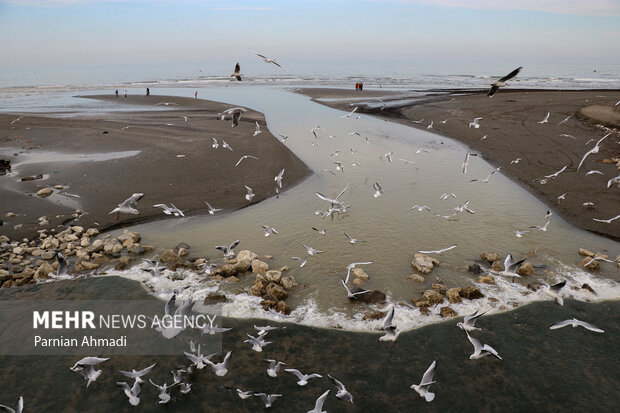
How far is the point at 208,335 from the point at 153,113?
110ft

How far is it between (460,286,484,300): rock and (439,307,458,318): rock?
786 mm

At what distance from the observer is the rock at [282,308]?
874cm

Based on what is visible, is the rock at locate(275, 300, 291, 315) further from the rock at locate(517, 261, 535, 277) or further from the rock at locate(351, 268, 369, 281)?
the rock at locate(517, 261, 535, 277)

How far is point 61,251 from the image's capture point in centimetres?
1121

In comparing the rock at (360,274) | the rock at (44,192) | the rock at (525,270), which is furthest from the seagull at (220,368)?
the rock at (44,192)

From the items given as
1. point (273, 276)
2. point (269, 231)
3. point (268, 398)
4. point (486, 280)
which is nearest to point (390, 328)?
point (268, 398)

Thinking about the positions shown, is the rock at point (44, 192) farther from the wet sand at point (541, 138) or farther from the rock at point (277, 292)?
the wet sand at point (541, 138)

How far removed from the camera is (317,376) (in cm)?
657

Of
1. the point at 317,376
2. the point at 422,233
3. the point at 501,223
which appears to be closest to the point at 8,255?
the point at 317,376

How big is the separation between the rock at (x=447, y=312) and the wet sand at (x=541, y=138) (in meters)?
8.41

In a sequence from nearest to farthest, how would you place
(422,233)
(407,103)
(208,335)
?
(208,335) < (422,233) < (407,103)

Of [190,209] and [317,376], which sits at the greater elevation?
[190,209]

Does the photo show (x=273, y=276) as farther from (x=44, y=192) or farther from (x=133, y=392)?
(x=44, y=192)

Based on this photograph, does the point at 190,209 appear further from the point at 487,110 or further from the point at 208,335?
the point at 487,110
